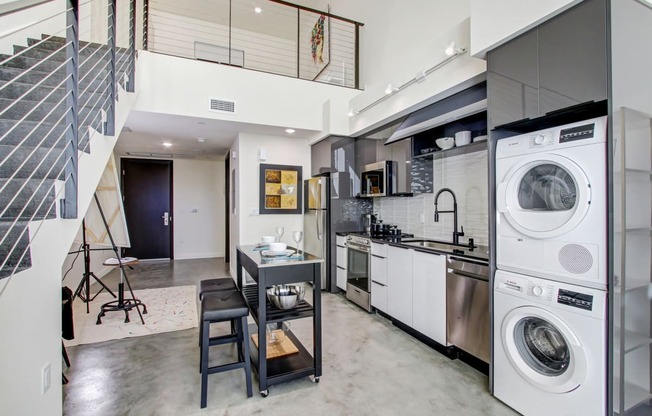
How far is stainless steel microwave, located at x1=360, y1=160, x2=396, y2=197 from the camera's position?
3.94 meters

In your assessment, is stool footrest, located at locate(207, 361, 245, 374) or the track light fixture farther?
the track light fixture

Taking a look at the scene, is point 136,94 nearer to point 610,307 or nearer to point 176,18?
point 176,18

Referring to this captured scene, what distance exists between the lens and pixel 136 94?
3.71 metres

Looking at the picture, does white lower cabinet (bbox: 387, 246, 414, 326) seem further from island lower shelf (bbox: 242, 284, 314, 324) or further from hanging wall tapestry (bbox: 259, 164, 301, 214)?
hanging wall tapestry (bbox: 259, 164, 301, 214)

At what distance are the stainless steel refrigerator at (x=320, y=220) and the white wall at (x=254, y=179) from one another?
19.2 inches

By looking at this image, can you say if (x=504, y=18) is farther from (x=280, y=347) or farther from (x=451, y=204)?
(x=280, y=347)

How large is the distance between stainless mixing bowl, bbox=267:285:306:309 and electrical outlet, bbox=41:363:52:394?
130 cm

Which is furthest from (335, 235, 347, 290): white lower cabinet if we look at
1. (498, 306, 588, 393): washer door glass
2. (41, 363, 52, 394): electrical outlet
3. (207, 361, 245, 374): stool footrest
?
(41, 363, 52, 394): electrical outlet

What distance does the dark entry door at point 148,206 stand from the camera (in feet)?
23.8

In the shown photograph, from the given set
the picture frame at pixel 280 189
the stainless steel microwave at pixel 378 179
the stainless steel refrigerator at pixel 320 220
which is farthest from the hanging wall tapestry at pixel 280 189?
the stainless steel microwave at pixel 378 179

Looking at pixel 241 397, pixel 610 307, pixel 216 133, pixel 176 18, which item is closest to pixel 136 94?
pixel 216 133

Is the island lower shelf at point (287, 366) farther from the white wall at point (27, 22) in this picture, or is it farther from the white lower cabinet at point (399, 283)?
the white wall at point (27, 22)

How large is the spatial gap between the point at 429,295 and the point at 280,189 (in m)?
3.11

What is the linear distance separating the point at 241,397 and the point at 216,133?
13.0ft
